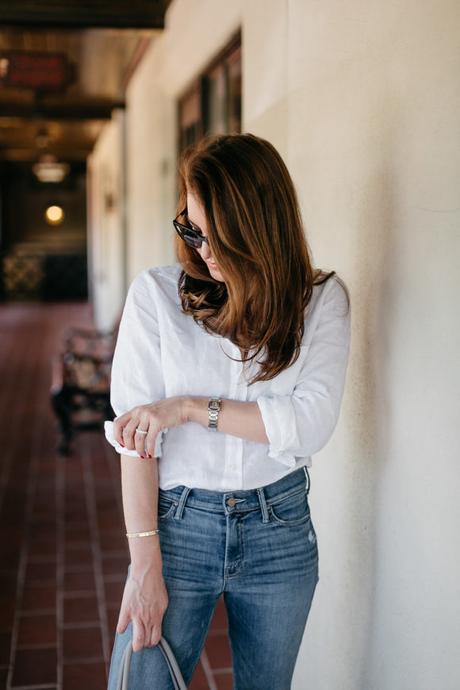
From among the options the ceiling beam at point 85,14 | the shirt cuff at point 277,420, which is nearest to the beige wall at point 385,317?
the shirt cuff at point 277,420

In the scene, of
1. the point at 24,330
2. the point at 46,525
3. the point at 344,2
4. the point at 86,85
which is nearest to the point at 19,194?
the point at 24,330

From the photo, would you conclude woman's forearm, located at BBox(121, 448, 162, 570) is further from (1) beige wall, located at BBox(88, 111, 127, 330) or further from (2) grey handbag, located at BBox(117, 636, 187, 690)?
(1) beige wall, located at BBox(88, 111, 127, 330)

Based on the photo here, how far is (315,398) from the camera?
151cm

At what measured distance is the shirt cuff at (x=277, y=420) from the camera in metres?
1.48

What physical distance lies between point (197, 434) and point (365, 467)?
0.53 m

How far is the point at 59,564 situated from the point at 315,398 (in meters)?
2.86

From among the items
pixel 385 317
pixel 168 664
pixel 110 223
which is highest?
pixel 110 223

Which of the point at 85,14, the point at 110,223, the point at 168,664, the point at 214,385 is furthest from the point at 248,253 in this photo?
the point at 110,223

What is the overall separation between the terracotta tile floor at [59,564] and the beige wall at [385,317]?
3.08 ft

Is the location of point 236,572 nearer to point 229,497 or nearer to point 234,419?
point 229,497

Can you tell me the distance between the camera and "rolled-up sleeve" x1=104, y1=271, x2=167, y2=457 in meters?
1.49

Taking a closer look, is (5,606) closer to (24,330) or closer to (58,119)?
(58,119)

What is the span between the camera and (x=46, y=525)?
458cm

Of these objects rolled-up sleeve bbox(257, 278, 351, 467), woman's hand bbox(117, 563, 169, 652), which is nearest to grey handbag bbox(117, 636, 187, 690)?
woman's hand bbox(117, 563, 169, 652)
